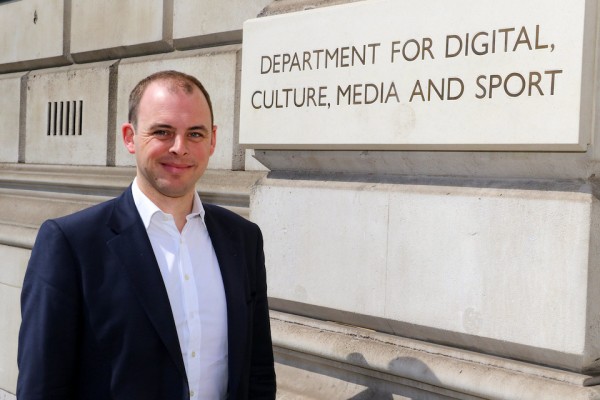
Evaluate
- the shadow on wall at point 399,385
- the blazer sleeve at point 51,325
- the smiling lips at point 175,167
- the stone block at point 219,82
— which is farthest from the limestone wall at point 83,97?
the blazer sleeve at point 51,325

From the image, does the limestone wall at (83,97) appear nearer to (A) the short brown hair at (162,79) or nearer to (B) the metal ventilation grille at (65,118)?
(B) the metal ventilation grille at (65,118)

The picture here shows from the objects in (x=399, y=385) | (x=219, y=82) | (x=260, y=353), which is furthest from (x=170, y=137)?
(x=219, y=82)

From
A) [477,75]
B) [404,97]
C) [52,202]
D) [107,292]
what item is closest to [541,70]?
[477,75]

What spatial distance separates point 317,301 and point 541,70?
155 cm

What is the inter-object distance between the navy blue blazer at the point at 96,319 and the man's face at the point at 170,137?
5.9 inches

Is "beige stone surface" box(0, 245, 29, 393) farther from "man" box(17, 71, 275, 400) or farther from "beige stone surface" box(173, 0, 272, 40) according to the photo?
"man" box(17, 71, 275, 400)

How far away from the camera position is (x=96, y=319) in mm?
2445

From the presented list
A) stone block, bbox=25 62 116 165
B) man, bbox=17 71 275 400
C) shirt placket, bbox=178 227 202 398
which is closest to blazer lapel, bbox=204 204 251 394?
man, bbox=17 71 275 400

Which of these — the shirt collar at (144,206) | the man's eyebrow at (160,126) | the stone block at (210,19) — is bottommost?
the shirt collar at (144,206)

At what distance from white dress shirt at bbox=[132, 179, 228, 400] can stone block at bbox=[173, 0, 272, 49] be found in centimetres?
274

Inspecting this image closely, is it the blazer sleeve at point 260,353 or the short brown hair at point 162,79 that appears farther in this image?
the blazer sleeve at point 260,353

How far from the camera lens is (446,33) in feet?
12.0

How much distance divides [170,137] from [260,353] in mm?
770

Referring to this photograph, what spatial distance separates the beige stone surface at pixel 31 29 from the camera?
7113 mm
